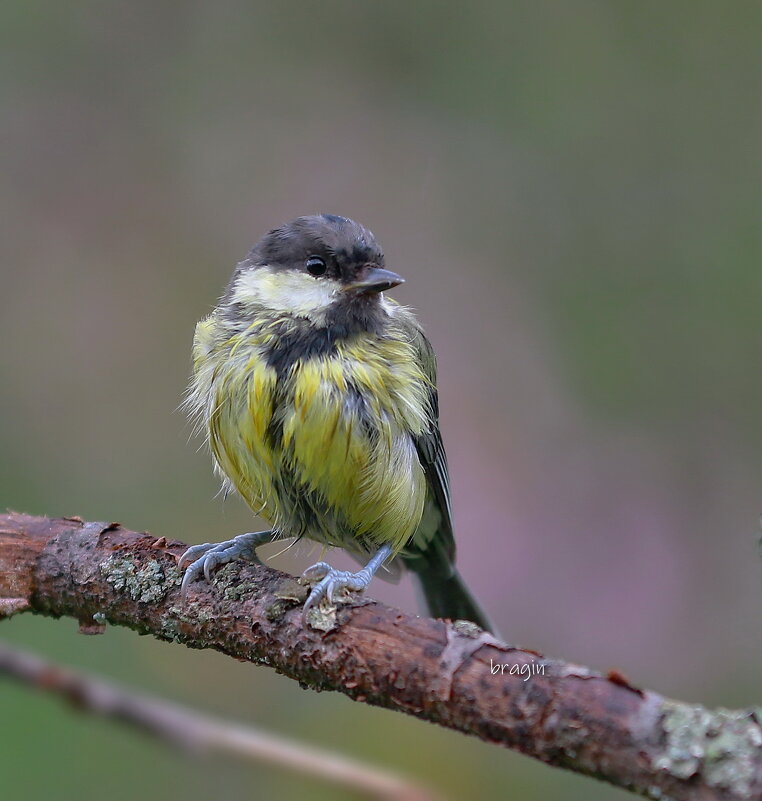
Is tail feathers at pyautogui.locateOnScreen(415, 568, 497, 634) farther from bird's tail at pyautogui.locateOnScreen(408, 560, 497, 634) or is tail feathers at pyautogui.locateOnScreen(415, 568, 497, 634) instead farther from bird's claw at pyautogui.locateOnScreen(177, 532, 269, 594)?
bird's claw at pyautogui.locateOnScreen(177, 532, 269, 594)

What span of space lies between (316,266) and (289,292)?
5.2 inches

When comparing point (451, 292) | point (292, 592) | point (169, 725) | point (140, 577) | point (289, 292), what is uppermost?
point (289, 292)

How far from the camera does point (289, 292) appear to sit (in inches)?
138

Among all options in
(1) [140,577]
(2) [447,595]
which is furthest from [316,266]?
(2) [447,595]

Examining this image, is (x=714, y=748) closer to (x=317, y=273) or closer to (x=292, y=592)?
(x=292, y=592)

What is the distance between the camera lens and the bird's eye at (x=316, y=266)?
3537mm

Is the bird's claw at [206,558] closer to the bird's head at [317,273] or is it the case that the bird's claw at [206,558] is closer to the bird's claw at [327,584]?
the bird's claw at [327,584]

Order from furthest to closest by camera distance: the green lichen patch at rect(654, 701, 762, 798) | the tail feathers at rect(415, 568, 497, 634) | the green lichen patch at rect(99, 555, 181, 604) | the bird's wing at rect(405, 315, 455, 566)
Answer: the tail feathers at rect(415, 568, 497, 634), the bird's wing at rect(405, 315, 455, 566), the green lichen patch at rect(99, 555, 181, 604), the green lichen patch at rect(654, 701, 762, 798)

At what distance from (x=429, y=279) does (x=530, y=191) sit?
104 centimetres

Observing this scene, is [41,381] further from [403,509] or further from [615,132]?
[615,132]

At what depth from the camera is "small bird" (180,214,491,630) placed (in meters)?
3.26

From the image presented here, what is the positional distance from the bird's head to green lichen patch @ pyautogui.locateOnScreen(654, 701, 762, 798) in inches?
73.6

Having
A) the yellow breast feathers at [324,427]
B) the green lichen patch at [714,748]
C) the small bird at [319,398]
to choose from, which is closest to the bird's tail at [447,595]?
the small bird at [319,398]

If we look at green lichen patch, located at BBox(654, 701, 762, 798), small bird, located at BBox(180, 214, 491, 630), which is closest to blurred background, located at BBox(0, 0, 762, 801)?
small bird, located at BBox(180, 214, 491, 630)
